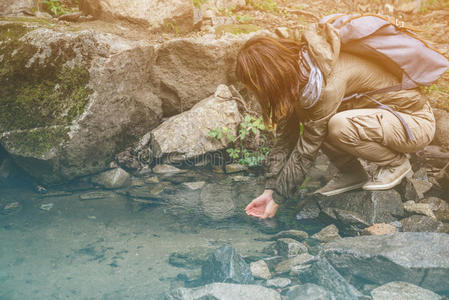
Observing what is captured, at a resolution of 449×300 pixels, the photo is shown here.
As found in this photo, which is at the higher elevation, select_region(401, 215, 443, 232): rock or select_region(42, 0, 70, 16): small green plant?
select_region(42, 0, 70, 16): small green plant

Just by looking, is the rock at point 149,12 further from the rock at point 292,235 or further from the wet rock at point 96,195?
the rock at point 292,235

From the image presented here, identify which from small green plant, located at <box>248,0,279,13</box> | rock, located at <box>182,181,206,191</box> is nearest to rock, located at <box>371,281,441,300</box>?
rock, located at <box>182,181,206,191</box>

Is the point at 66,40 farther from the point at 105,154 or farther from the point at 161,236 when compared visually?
the point at 161,236

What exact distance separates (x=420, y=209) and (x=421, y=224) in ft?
0.72

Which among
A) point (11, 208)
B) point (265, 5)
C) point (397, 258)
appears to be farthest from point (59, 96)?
point (265, 5)

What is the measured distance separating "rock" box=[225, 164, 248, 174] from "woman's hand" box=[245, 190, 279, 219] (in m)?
1.14

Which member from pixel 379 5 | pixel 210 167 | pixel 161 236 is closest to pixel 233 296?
pixel 161 236

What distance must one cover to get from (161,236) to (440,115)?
3126 millimetres

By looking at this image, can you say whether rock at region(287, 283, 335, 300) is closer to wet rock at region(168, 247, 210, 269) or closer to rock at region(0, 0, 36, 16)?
wet rock at region(168, 247, 210, 269)

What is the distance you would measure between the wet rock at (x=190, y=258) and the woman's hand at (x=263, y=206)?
1.64ft

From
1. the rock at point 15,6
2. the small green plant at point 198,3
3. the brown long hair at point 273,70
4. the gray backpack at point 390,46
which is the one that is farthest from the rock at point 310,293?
the rock at point 15,6

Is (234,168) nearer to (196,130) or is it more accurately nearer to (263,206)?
(196,130)

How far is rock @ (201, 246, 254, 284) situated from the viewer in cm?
205

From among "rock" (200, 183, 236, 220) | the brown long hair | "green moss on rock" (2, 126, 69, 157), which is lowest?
"rock" (200, 183, 236, 220)
